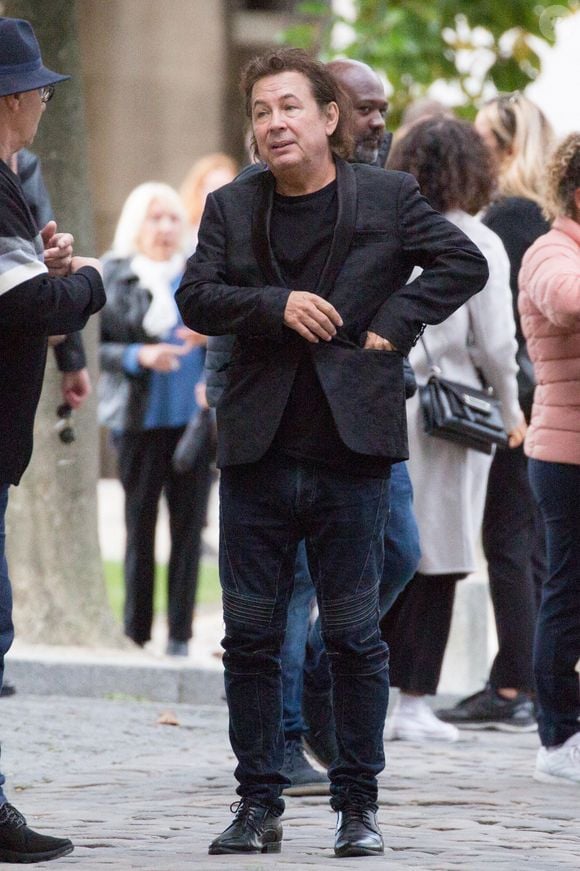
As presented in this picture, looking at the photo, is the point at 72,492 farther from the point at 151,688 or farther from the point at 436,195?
the point at 436,195

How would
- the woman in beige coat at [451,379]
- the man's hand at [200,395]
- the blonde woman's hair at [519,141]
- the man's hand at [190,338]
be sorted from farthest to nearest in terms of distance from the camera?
the man's hand at [190,338]
the man's hand at [200,395]
the blonde woman's hair at [519,141]
the woman in beige coat at [451,379]

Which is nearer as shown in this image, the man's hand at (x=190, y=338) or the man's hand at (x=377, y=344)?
the man's hand at (x=377, y=344)

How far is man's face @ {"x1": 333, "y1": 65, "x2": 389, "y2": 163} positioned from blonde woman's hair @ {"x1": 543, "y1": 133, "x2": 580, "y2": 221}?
0.59 meters

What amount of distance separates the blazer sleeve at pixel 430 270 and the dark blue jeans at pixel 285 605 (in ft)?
1.40

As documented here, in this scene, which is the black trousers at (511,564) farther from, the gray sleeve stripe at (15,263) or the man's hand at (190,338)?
the gray sleeve stripe at (15,263)

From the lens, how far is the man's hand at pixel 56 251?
16.2ft

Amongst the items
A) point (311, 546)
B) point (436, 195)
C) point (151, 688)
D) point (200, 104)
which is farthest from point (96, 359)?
point (200, 104)

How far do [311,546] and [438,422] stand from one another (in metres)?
2.11

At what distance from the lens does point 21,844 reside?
4.66 meters

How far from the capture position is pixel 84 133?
8930mm

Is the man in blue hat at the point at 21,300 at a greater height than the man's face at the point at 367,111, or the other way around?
the man's face at the point at 367,111

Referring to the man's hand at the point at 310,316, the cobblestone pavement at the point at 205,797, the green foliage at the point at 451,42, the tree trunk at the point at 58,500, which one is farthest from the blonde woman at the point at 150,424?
the man's hand at the point at 310,316

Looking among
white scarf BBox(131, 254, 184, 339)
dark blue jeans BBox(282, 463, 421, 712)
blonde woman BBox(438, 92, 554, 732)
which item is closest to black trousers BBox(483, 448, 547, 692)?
blonde woman BBox(438, 92, 554, 732)

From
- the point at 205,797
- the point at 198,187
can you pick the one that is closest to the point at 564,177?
the point at 205,797
